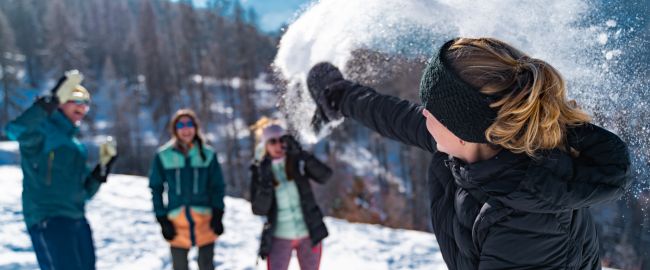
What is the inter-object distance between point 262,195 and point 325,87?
5.74 feet

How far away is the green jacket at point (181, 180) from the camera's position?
3922 mm

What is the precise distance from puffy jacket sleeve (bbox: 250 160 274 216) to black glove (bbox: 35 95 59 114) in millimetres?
1557

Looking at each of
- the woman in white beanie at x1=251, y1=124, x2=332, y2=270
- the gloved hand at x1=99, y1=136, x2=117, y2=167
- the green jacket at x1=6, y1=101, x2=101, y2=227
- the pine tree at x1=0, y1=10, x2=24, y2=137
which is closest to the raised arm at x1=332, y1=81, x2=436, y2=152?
the woman in white beanie at x1=251, y1=124, x2=332, y2=270

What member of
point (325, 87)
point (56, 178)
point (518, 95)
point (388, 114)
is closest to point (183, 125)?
point (56, 178)

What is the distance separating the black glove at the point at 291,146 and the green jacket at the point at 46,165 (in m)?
1.56

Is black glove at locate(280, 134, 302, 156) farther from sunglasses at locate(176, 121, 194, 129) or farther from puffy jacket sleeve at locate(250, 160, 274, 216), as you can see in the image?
sunglasses at locate(176, 121, 194, 129)

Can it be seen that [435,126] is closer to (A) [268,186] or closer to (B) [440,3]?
(B) [440,3]

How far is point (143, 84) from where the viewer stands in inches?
1697

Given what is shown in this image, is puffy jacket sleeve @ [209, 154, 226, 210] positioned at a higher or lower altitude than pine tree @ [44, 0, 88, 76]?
lower

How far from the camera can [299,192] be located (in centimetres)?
374

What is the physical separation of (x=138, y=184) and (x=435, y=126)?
10.1 meters

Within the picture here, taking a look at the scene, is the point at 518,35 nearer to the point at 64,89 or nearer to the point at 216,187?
the point at 216,187

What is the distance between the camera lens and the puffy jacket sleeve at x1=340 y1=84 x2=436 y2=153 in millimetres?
1724

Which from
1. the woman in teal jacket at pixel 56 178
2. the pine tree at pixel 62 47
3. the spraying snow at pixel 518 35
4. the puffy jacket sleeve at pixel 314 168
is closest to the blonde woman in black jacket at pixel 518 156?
the spraying snow at pixel 518 35
